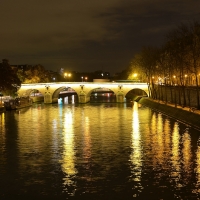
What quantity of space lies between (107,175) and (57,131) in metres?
23.6

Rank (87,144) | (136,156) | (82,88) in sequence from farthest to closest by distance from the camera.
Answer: (82,88) < (87,144) < (136,156)

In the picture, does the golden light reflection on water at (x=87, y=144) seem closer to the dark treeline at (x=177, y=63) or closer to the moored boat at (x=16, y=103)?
the dark treeline at (x=177, y=63)

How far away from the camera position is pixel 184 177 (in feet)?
91.6

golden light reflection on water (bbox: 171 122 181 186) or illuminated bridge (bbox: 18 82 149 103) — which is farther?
illuminated bridge (bbox: 18 82 149 103)

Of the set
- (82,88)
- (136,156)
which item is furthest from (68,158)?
(82,88)

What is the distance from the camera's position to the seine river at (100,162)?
25.3 metres

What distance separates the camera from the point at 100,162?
32844 millimetres

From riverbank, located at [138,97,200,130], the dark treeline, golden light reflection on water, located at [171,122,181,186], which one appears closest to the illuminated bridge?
the dark treeline

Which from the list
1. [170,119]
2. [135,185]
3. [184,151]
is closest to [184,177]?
[135,185]

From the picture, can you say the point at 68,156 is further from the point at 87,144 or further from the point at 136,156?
the point at 87,144

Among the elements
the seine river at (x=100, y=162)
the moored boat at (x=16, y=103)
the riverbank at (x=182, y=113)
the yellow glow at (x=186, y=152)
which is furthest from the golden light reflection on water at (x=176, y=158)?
the moored boat at (x=16, y=103)

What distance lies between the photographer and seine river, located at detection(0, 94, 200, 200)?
25.3 meters

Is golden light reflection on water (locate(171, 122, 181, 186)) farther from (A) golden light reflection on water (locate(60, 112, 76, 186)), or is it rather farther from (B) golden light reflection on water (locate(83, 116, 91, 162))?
(B) golden light reflection on water (locate(83, 116, 91, 162))

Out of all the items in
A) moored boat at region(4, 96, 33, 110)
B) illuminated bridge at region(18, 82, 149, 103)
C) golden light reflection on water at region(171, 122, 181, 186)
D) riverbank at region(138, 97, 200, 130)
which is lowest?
golden light reflection on water at region(171, 122, 181, 186)
